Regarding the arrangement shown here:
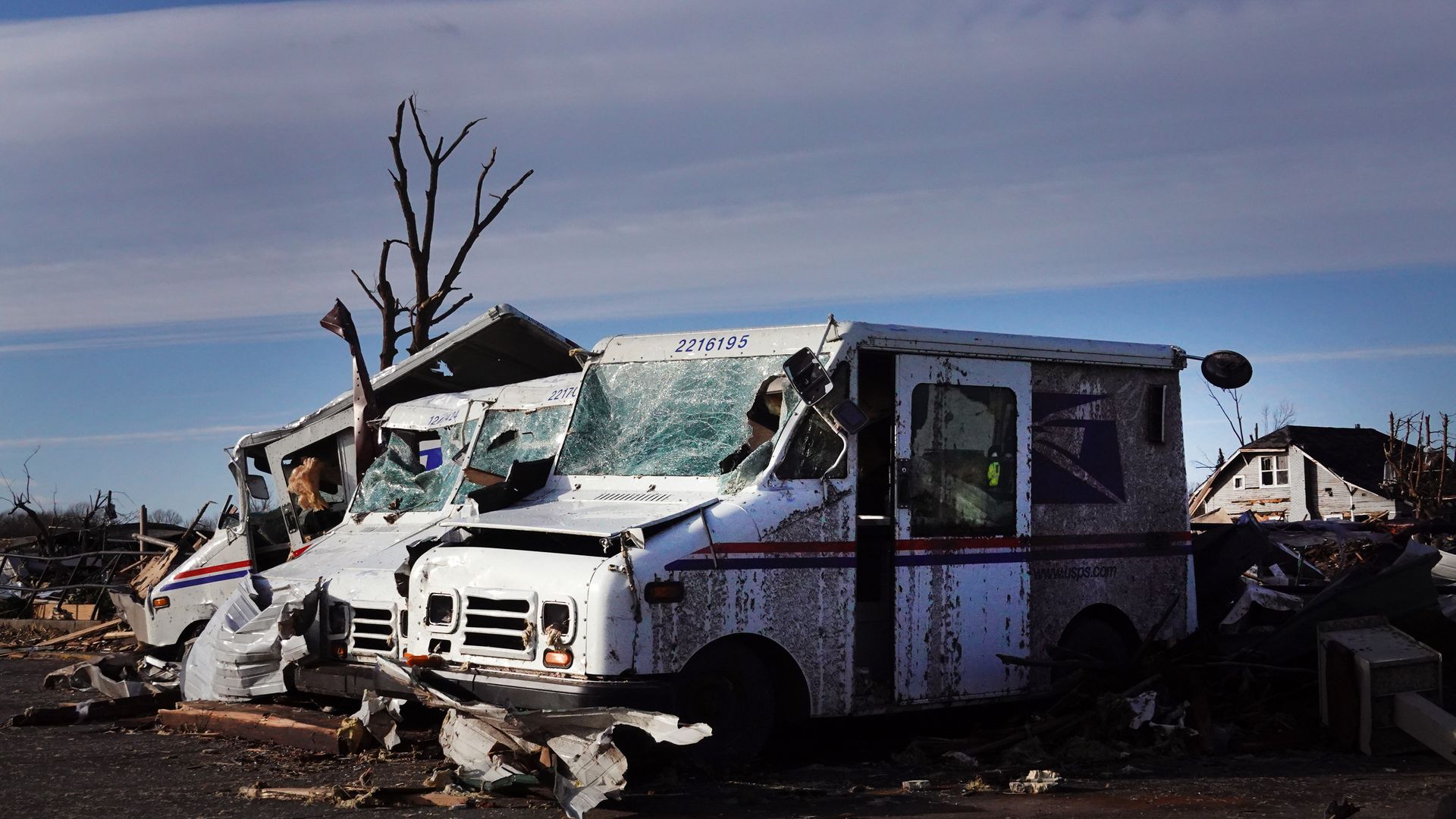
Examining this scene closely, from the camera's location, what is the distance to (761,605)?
792 centimetres

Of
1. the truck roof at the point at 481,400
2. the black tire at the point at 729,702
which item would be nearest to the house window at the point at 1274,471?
the truck roof at the point at 481,400

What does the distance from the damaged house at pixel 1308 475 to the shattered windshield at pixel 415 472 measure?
3362 cm

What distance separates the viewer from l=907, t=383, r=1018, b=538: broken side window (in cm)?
891

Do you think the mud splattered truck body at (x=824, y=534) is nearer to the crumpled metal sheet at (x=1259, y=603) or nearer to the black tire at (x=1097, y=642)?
the black tire at (x=1097, y=642)

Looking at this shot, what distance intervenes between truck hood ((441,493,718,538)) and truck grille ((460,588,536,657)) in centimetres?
39

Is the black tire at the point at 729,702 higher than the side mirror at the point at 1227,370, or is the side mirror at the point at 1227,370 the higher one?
the side mirror at the point at 1227,370

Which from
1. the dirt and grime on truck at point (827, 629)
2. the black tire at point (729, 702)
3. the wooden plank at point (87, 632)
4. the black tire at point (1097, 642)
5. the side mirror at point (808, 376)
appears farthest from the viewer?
the wooden plank at point (87, 632)

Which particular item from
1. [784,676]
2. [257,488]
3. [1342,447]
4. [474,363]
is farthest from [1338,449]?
[784,676]

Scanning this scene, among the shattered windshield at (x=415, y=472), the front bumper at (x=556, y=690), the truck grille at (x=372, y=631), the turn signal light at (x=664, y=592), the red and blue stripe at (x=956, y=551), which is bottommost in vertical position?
the front bumper at (x=556, y=690)

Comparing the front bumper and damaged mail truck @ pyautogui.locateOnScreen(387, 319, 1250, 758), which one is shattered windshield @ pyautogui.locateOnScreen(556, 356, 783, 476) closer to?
damaged mail truck @ pyautogui.locateOnScreen(387, 319, 1250, 758)

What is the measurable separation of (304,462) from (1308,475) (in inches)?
1504

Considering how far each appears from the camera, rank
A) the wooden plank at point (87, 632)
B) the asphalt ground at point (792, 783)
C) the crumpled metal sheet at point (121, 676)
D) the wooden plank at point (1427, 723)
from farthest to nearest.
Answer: the wooden plank at point (87, 632) < the crumpled metal sheet at point (121, 676) < the wooden plank at point (1427, 723) < the asphalt ground at point (792, 783)

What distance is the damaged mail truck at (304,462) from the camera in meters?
13.0

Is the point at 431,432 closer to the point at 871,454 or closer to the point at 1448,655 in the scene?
the point at 871,454
